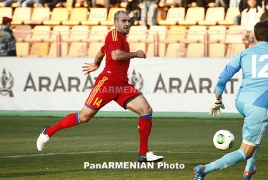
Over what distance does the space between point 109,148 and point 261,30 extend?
5417 millimetres

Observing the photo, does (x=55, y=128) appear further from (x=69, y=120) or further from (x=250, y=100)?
(x=250, y=100)

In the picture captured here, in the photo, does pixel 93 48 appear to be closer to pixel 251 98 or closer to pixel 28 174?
pixel 28 174

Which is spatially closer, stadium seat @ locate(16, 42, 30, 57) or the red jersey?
the red jersey

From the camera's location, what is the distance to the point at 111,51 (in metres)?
10.8

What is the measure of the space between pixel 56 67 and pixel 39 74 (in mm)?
511

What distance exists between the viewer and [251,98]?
854 centimetres

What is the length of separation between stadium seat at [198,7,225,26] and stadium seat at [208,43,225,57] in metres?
2.86

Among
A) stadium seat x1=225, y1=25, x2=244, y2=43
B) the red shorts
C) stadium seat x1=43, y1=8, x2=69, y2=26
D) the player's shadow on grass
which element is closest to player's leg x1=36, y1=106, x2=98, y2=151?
the red shorts

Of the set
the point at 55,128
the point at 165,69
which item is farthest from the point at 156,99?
the point at 55,128

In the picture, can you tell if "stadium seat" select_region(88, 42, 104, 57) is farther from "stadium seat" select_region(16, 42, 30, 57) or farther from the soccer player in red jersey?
the soccer player in red jersey

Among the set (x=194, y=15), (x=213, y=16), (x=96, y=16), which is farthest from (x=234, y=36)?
(x=96, y=16)

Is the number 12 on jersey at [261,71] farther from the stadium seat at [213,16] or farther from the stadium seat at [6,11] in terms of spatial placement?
the stadium seat at [6,11]

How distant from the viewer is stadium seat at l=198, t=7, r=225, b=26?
77.6 ft

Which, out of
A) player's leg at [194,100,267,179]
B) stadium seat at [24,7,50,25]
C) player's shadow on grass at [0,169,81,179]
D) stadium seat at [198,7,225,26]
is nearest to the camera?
player's leg at [194,100,267,179]
